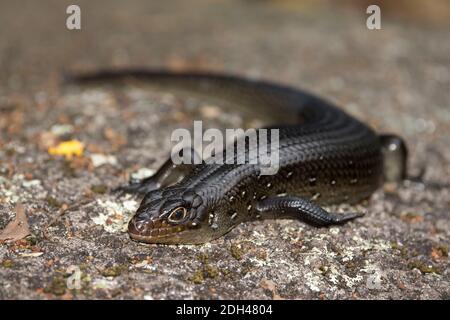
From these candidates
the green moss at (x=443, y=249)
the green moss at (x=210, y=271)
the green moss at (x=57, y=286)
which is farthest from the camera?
the green moss at (x=443, y=249)

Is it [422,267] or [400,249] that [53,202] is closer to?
[400,249]

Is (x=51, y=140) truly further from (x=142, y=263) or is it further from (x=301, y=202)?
(x=301, y=202)

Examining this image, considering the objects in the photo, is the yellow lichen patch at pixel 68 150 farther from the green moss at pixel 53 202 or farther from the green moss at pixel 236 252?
the green moss at pixel 236 252

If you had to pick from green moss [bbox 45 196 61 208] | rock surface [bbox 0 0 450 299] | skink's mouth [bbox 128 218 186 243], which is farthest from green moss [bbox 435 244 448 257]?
green moss [bbox 45 196 61 208]

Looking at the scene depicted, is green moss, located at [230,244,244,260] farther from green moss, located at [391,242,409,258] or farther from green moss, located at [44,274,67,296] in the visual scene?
green moss, located at [391,242,409,258]

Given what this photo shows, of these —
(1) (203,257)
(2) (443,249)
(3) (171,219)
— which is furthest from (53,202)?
(2) (443,249)

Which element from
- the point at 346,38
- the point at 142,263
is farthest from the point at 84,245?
the point at 346,38

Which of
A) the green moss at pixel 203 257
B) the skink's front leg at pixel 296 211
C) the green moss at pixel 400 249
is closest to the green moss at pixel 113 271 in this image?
the green moss at pixel 203 257
